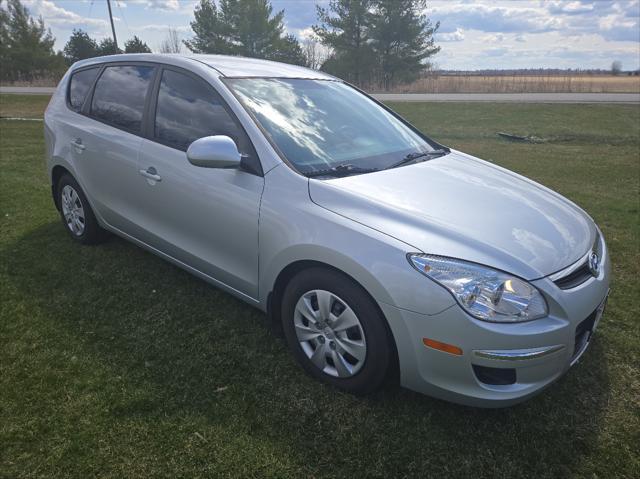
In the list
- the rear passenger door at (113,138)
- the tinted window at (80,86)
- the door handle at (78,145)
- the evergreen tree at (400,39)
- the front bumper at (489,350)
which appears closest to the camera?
the front bumper at (489,350)

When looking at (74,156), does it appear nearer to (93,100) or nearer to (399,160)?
(93,100)

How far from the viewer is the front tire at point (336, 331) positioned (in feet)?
7.57

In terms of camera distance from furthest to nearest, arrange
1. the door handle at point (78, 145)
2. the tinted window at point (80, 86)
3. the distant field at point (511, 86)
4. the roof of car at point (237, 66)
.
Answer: the distant field at point (511, 86) < the tinted window at point (80, 86) < the door handle at point (78, 145) < the roof of car at point (237, 66)

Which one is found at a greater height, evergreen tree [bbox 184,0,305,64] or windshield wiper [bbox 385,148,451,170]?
evergreen tree [bbox 184,0,305,64]

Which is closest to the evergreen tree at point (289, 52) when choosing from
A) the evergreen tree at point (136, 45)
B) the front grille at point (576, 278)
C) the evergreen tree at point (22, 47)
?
the evergreen tree at point (136, 45)

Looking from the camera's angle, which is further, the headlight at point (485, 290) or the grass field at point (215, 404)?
the grass field at point (215, 404)

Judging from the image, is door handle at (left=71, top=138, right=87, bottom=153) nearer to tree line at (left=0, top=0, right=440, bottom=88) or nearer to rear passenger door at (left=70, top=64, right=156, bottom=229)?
rear passenger door at (left=70, top=64, right=156, bottom=229)

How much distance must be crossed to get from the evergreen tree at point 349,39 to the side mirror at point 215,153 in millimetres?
32966

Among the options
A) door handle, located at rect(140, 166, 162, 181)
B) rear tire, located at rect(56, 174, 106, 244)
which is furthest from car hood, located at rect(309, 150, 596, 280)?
rear tire, located at rect(56, 174, 106, 244)

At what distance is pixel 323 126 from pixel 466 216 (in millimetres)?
1136

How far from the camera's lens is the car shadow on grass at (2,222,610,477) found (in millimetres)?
2217

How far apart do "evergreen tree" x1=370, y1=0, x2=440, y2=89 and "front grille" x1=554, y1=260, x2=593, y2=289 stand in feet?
105

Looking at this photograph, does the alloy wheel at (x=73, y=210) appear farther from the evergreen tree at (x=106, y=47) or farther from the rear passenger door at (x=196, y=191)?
the evergreen tree at (x=106, y=47)

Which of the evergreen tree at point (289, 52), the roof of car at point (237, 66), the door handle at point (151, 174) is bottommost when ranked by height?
the door handle at point (151, 174)
